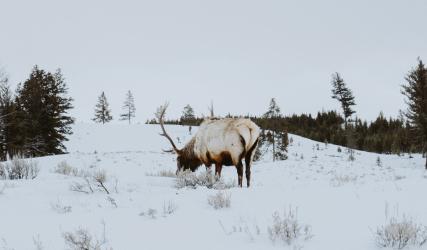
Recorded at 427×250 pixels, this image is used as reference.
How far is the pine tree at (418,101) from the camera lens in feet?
79.4

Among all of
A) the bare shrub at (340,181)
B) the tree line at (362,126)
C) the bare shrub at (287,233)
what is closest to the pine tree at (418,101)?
the tree line at (362,126)

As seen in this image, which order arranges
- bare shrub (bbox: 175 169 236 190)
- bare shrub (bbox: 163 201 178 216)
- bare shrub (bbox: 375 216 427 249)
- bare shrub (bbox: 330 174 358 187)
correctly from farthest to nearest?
bare shrub (bbox: 330 174 358 187), bare shrub (bbox: 175 169 236 190), bare shrub (bbox: 163 201 178 216), bare shrub (bbox: 375 216 427 249)

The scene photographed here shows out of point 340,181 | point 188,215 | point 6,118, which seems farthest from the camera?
point 6,118

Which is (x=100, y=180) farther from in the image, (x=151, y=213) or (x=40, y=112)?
(x=40, y=112)

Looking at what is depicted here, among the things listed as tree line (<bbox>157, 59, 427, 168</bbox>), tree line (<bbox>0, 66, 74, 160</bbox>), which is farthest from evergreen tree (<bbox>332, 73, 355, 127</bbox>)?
tree line (<bbox>0, 66, 74, 160</bbox>)

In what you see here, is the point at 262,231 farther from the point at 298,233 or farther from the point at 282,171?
the point at 282,171

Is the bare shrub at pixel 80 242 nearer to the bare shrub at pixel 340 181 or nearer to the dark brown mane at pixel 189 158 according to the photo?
the bare shrub at pixel 340 181

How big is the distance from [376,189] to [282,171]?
11.8 metres

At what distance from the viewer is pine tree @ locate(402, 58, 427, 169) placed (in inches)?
953

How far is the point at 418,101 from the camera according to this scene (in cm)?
2438

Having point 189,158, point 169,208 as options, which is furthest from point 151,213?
point 189,158

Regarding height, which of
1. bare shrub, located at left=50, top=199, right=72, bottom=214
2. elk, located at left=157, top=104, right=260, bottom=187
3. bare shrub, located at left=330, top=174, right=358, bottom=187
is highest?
elk, located at left=157, top=104, right=260, bottom=187

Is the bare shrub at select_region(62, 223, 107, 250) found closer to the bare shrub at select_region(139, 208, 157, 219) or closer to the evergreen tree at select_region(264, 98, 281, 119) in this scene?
the bare shrub at select_region(139, 208, 157, 219)

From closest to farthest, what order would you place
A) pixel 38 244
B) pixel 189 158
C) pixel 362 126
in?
pixel 38 244 < pixel 189 158 < pixel 362 126
